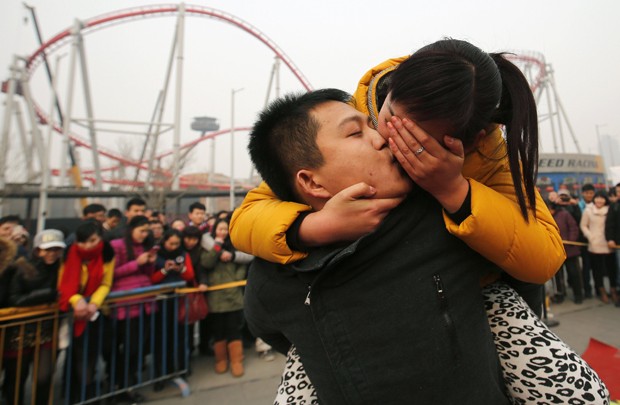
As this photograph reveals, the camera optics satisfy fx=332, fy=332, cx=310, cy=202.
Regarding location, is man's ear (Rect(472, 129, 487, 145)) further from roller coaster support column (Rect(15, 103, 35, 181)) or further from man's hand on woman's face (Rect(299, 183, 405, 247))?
roller coaster support column (Rect(15, 103, 35, 181))

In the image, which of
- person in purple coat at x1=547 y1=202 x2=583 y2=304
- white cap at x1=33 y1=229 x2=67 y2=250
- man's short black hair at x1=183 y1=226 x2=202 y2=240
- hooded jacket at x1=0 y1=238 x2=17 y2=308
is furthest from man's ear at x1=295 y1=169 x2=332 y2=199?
person in purple coat at x1=547 y1=202 x2=583 y2=304

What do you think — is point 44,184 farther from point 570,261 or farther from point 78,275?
point 570,261

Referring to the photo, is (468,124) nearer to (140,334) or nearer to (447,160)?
(447,160)

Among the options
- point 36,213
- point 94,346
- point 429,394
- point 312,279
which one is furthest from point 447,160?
point 36,213

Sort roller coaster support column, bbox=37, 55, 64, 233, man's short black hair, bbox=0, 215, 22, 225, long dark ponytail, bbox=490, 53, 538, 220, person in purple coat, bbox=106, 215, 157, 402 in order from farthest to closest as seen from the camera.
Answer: roller coaster support column, bbox=37, 55, 64, 233
man's short black hair, bbox=0, 215, 22, 225
person in purple coat, bbox=106, 215, 157, 402
long dark ponytail, bbox=490, 53, 538, 220

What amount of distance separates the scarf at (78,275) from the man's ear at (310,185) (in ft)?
10.6

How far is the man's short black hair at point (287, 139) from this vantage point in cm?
112

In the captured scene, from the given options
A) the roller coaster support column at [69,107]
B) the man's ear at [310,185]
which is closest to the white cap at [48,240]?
the man's ear at [310,185]

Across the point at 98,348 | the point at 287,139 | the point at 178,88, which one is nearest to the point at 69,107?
the point at 178,88

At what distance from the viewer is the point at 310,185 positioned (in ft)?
3.76

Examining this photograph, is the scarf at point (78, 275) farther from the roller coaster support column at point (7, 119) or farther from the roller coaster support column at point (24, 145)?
the roller coaster support column at point (24, 145)

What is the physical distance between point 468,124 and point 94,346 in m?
4.05

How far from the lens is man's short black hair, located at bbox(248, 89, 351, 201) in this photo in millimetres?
1123

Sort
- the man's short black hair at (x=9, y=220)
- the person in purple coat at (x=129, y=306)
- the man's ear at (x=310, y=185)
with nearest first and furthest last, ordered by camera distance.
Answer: the man's ear at (x=310, y=185)
the person in purple coat at (x=129, y=306)
the man's short black hair at (x=9, y=220)
